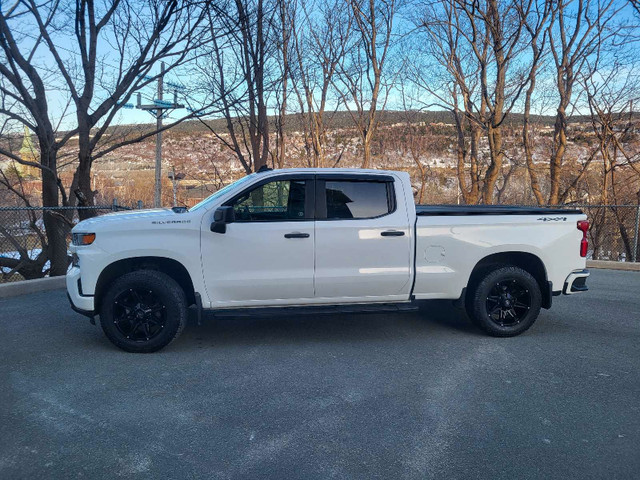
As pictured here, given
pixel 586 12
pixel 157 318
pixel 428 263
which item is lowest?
pixel 157 318

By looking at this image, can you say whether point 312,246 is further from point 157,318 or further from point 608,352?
point 608,352

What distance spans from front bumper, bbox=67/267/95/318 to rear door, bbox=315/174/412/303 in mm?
2343

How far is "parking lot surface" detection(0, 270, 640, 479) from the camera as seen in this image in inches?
114

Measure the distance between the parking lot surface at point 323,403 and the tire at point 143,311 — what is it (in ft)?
0.64

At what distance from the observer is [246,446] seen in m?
3.09

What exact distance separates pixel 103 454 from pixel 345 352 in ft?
8.55

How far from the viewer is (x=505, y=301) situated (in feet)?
18.1

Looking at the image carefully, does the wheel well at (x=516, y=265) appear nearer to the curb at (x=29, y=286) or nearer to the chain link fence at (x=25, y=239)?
the curb at (x=29, y=286)

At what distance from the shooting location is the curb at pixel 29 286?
7684mm

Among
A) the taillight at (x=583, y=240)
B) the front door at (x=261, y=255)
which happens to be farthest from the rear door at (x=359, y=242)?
the taillight at (x=583, y=240)

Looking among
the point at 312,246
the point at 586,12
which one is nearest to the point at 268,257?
the point at 312,246

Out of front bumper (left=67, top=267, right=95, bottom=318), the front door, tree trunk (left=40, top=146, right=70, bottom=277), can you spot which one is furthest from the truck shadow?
tree trunk (left=40, top=146, right=70, bottom=277)

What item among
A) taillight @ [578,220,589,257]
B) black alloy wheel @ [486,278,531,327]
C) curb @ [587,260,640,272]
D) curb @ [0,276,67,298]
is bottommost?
curb @ [587,260,640,272]

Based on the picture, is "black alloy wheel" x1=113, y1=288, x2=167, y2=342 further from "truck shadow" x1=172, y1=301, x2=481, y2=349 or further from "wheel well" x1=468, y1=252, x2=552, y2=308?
"wheel well" x1=468, y1=252, x2=552, y2=308
